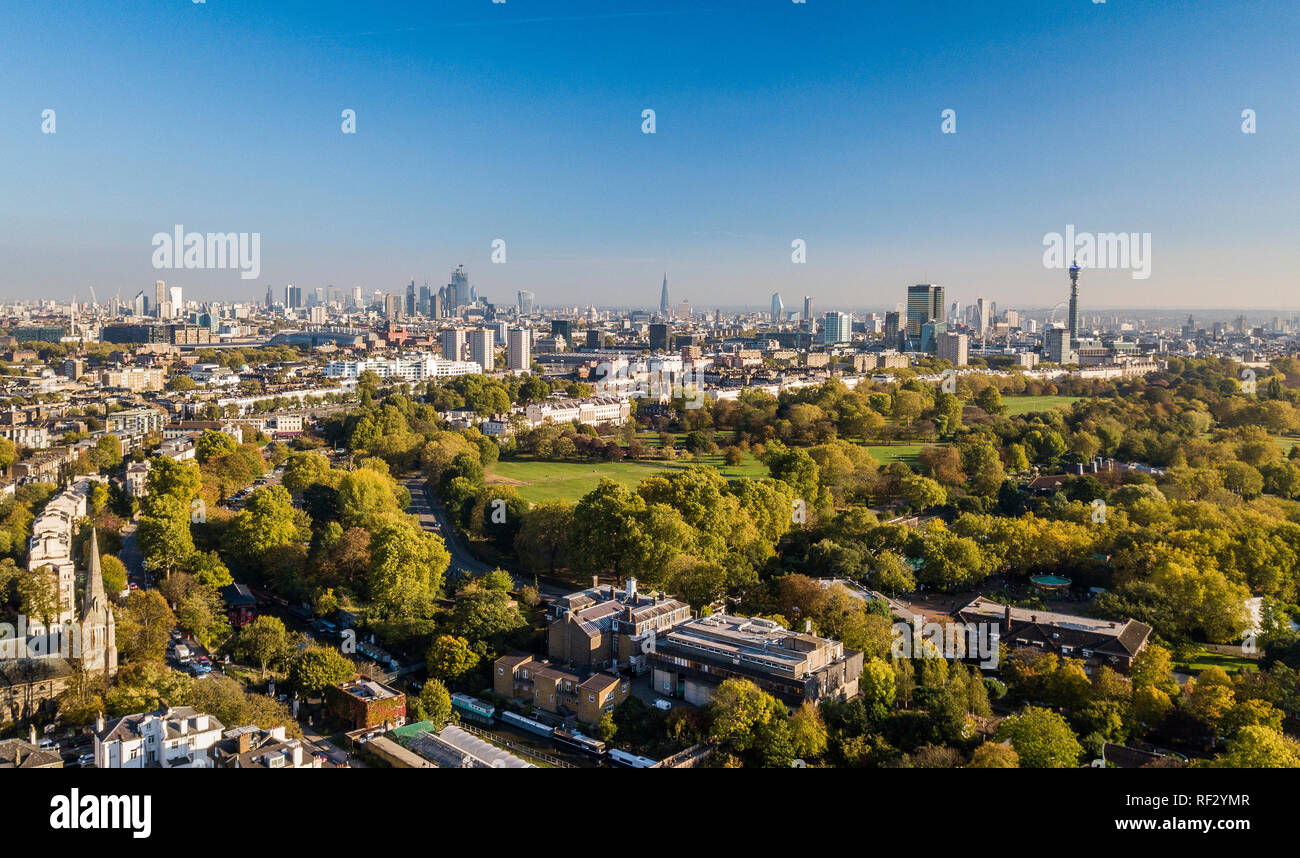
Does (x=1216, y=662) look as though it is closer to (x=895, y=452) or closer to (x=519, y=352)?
(x=895, y=452)

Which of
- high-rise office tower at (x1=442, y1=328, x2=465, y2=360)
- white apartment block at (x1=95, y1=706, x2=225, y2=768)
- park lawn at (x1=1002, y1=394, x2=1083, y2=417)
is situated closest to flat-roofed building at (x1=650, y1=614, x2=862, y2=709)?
white apartment block at (x1=95, y1=706, x2=225, y2=768)

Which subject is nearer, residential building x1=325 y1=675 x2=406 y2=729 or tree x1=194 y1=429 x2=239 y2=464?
residential building x1=325 y1=675 x2=406 y2=729

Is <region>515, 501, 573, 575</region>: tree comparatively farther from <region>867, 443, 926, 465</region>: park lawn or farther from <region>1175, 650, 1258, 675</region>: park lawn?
<region>867, 443, 926, 465</region>: park lawn

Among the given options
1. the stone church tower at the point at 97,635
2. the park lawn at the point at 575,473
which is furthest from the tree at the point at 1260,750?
the park lawn at the point at 575,473

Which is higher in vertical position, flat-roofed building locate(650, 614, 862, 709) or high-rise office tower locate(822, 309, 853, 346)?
high-rise office tower locate(822, 309, 853, 346)

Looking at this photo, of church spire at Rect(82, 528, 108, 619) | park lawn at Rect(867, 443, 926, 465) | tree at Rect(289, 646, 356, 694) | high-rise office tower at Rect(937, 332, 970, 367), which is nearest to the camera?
church spire at Rect(82, 528, 108, 619)

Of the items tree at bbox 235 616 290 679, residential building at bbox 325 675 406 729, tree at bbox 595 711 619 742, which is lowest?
tree at bbox 595 711 619 742
